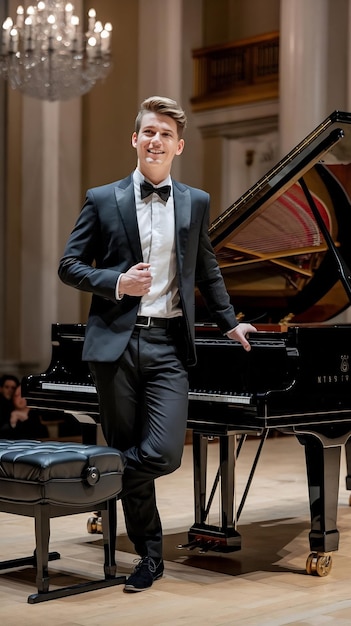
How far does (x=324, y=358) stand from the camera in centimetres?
417

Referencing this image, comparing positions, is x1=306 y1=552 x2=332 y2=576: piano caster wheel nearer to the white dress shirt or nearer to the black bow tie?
the white dress shirt

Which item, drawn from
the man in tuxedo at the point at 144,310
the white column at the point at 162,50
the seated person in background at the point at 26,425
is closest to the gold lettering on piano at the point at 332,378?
the man in tuxedo at the point at 144,310

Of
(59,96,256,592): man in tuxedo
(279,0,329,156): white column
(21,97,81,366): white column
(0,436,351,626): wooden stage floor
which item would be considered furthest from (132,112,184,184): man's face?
(21,97,81,366): white column

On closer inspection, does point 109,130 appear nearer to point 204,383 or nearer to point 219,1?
point 219,1

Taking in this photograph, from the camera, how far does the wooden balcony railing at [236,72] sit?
11117 mm

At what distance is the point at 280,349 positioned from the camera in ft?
13.3

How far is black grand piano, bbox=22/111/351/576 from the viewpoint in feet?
13.3

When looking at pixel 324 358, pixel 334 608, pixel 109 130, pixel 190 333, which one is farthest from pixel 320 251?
pixel 109 130

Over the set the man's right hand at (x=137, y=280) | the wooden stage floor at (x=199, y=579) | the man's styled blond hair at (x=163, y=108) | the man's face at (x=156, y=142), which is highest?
the man's styled blond hair at (x=163, y=108)

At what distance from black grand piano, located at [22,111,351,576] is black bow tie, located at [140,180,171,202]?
725 millimetres

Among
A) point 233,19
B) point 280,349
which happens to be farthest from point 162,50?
point 280,349

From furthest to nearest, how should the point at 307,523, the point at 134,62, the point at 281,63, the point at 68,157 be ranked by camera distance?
the point at 134,62
the point at 68,157
the point at 281,63
the point at 307,523

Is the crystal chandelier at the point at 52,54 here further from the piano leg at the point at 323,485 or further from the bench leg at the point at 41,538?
the bench leg at the point at 41,538

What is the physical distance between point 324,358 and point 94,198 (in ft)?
3.62
